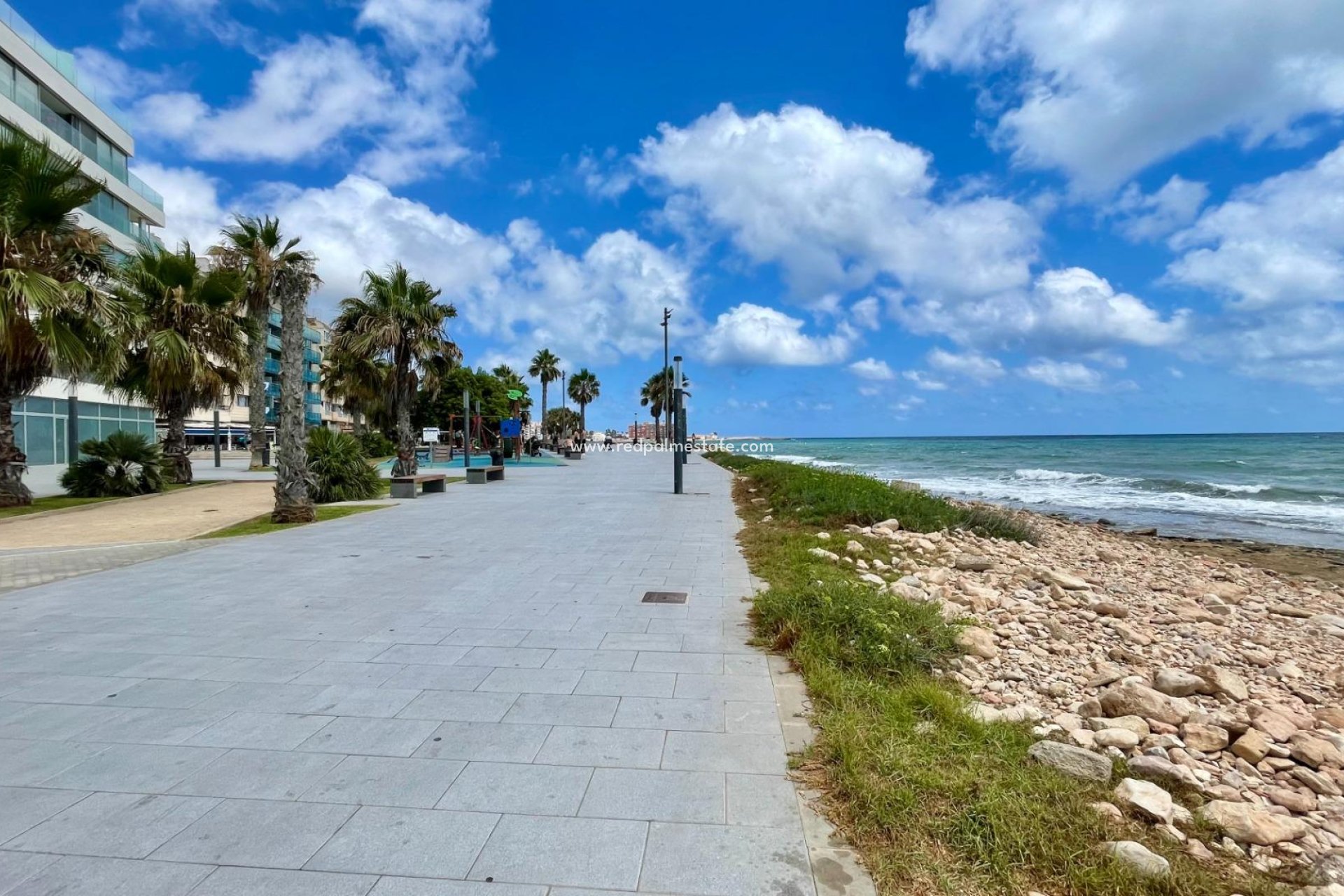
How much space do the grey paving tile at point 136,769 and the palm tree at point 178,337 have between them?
714 inches

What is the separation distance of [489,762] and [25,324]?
15674 millimetres

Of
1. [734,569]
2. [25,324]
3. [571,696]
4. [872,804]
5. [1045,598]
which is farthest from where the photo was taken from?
[25,324]

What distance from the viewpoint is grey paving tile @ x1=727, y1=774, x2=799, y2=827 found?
2.77 m

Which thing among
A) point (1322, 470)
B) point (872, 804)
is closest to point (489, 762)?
point (872, 804)

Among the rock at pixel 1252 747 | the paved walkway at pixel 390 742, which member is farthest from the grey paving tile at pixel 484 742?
the rock at pixel 1252 747

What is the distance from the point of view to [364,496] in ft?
54.0

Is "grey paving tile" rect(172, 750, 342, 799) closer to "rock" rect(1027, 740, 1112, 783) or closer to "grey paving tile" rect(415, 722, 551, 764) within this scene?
"grey paving tile" rect(415, 722, 551, 764)

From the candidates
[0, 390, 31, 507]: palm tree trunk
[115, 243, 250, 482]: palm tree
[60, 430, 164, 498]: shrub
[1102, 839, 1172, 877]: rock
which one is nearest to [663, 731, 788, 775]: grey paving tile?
[1102, 839, 1172, 877]: rock

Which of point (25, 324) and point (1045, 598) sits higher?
point (25, 324)

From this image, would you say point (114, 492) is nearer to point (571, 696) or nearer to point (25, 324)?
point (25, 324)

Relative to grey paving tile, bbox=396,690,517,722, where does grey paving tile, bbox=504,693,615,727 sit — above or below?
above

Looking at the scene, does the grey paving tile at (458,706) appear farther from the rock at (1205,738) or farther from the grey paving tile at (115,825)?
the rock at (1205,738)

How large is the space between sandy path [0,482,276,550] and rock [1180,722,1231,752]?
490 inches

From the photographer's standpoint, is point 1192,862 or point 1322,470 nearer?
point 1192,862
